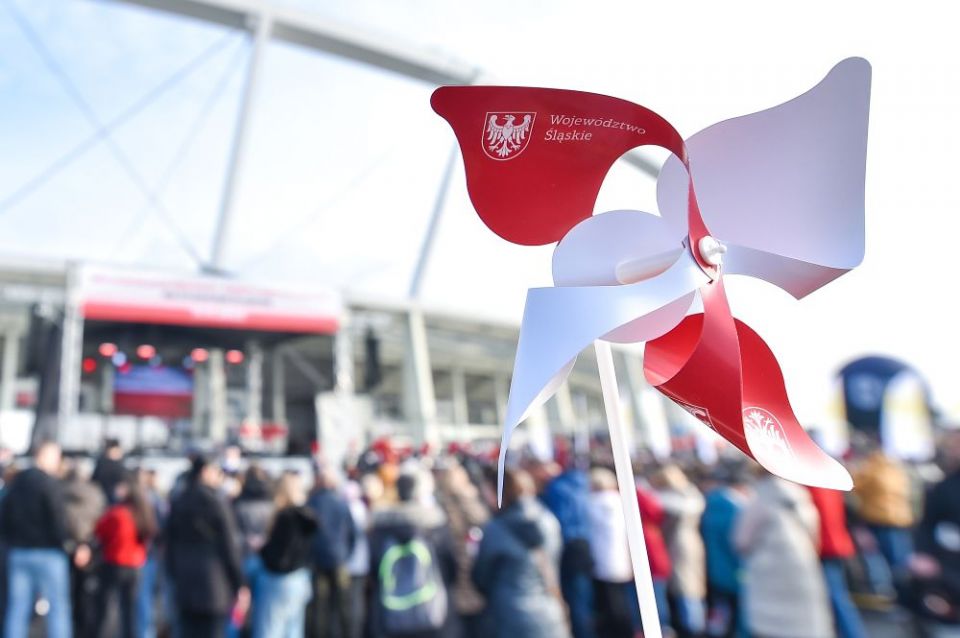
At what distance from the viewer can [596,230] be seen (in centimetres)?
148

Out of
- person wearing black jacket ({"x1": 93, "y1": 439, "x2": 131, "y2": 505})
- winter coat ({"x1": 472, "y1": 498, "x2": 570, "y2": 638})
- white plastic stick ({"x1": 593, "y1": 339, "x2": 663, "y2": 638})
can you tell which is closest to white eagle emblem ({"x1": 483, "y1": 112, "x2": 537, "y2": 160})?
white plastic stick ({"x1": 593, "y1": 339, "x2": 663, "y2": 638})

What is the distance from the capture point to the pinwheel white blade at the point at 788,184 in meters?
1.45

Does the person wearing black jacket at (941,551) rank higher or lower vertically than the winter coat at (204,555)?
lower

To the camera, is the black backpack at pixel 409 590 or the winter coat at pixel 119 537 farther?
the winter coat at pixel 119 537

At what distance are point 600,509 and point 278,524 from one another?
208 centimetres

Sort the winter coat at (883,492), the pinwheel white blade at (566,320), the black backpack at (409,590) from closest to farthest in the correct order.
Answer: the pinwheel white blade at (566,320)
the black backpack at (409,590)
the winter coat at (883,492)

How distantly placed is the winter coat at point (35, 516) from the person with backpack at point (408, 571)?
83.7 inches

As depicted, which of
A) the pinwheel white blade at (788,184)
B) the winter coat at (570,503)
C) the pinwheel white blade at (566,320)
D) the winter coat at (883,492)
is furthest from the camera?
the winter coat at (883,492)

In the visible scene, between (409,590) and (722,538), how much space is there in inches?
86.1

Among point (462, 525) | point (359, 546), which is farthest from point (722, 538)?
point (359, 546)

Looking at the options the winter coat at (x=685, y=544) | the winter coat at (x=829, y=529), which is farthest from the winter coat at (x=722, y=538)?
the winter coat at (x=829, y=529)

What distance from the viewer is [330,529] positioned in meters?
4.77

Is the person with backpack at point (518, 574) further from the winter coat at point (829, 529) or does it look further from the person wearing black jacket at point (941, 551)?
the winter coat at point (829, 529)

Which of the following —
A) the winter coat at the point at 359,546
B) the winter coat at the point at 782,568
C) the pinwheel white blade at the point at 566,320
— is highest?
the pinwheel white blade at the point at 566,320
